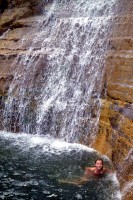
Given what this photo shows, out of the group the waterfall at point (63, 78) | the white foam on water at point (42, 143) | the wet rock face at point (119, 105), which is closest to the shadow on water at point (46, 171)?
the white foam on water at point (42, 143)

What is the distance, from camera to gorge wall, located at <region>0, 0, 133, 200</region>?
1130 cm

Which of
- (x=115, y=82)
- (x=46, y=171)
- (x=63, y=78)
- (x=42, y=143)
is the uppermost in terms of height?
(x=115, y=82)

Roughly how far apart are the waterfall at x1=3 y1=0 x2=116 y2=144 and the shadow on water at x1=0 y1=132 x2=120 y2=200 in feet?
3.44

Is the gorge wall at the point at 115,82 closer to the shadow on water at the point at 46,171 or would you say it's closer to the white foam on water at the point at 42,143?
the shadow on water at the point at 46,171

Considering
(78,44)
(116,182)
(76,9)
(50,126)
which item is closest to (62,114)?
(50,126)

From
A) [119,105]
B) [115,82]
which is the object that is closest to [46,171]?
[119,105]

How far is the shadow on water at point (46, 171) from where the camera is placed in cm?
959

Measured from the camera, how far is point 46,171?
11.0 meters

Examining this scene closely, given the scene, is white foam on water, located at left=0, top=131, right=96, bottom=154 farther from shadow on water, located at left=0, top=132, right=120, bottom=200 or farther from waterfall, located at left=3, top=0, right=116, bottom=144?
waterfall, located at left=3, top=0, right=116, bottom=144

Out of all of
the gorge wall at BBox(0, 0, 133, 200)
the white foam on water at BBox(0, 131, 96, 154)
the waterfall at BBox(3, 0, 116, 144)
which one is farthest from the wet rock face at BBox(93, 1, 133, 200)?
the white foam on water at BBox(0, 131, 96, 154)

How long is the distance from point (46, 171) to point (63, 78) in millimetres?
5771

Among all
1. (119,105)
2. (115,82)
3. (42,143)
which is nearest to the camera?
(119,105)

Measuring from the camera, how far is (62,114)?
47.9 feet

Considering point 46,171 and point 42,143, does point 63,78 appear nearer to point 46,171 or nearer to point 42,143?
point 42,143
